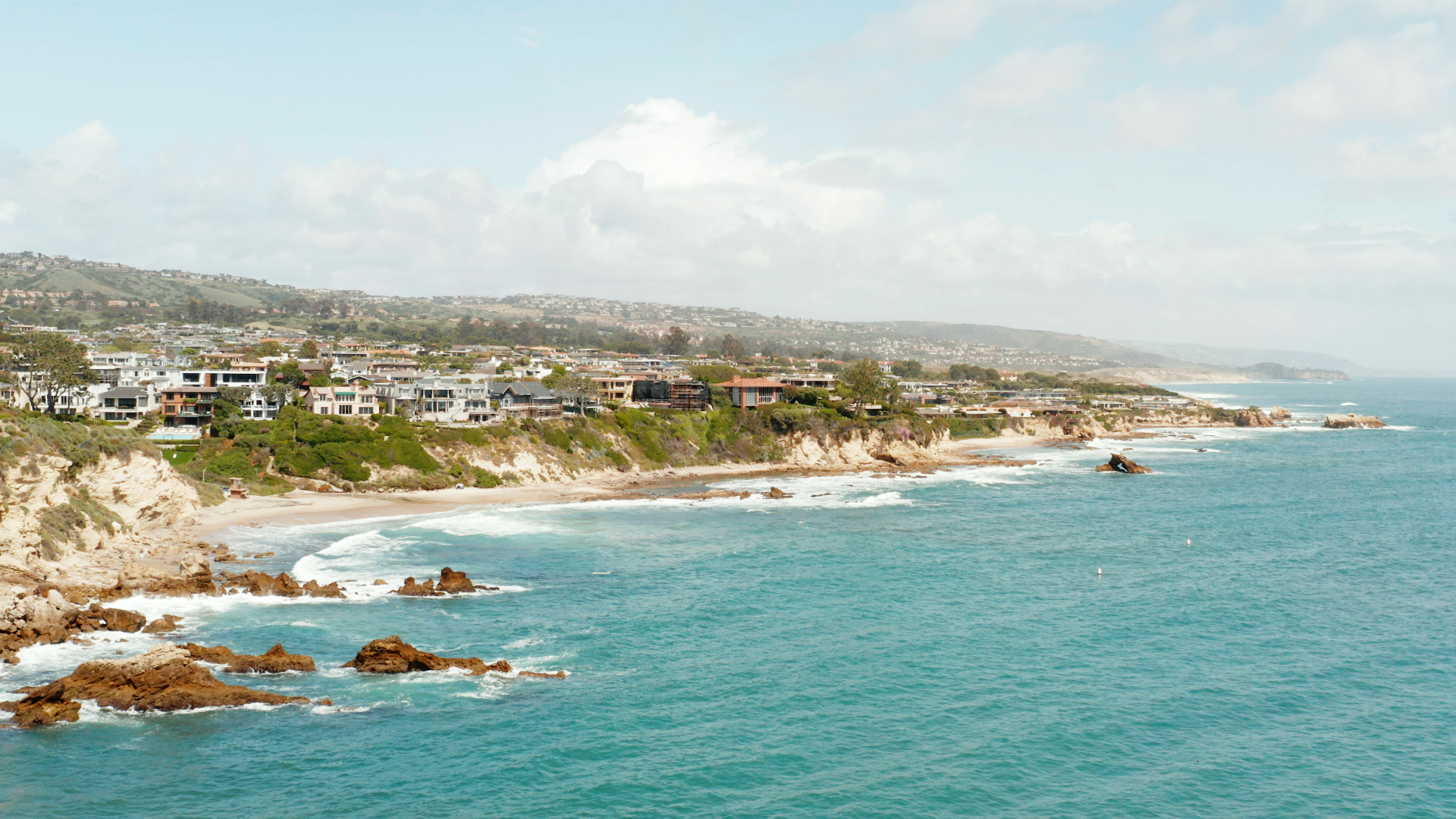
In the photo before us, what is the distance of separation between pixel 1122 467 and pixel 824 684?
81759mm

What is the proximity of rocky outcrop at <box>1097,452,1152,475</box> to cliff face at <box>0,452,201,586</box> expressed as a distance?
92.5 metres

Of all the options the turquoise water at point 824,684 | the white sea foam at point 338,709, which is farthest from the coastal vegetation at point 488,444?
the white sea foam at point 338,709

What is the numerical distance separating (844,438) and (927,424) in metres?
14.8

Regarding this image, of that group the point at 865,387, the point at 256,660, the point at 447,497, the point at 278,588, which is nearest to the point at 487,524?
the point at 447,497

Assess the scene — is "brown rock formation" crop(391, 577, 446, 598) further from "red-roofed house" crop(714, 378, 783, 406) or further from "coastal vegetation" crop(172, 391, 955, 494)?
"red-roofed house" crop(714, 378, 783, 406)

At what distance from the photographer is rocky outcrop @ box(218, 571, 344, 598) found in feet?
151

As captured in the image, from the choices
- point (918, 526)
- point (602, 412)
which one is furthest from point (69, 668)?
point (602, 412)

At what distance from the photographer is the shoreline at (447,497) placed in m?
65.8

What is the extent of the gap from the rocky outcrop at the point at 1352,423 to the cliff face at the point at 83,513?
181m

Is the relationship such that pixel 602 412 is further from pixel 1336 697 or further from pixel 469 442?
pixel 1336 697

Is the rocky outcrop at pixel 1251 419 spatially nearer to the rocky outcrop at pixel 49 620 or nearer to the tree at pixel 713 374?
the tree at pixel 713 374

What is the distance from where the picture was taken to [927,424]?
403 feet

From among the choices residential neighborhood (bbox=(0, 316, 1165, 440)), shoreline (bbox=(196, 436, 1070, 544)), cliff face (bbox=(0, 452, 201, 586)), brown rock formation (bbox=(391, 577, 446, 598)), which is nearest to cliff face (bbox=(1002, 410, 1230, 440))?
residential neighborhood (bbox=(0, 316, 1165, 440))

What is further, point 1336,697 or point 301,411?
point 301,411
